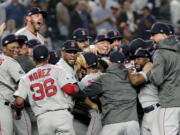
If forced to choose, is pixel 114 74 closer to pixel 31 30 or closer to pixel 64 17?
pixel 31 30

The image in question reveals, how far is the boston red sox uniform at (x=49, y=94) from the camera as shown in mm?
9664

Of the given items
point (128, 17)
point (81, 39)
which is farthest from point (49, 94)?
point (128, 17)

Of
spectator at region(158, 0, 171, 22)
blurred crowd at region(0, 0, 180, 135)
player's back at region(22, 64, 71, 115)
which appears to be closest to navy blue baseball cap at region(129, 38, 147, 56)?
blurred crowd at region(0, 0, 180, 135)

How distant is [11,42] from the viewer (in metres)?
10.4

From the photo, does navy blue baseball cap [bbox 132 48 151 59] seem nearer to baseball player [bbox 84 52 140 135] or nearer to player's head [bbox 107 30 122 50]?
baseball player [bbox 84 52 140 135]

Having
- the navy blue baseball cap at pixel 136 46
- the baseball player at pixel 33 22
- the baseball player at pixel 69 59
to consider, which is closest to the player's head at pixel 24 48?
the baseball player at pixel 69 59

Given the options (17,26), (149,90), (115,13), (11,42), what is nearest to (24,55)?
(11,42)

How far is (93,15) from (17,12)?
2101 mm

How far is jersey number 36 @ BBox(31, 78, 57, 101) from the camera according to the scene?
9.66 meters

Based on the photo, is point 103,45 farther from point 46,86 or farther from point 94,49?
point 46,86

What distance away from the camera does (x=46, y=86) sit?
31.7 ft

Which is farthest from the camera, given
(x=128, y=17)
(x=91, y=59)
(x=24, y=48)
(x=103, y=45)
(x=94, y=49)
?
(x=128, y=17)

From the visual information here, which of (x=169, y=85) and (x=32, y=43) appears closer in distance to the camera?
(x=169, y=85)

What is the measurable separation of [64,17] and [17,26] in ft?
3.86
